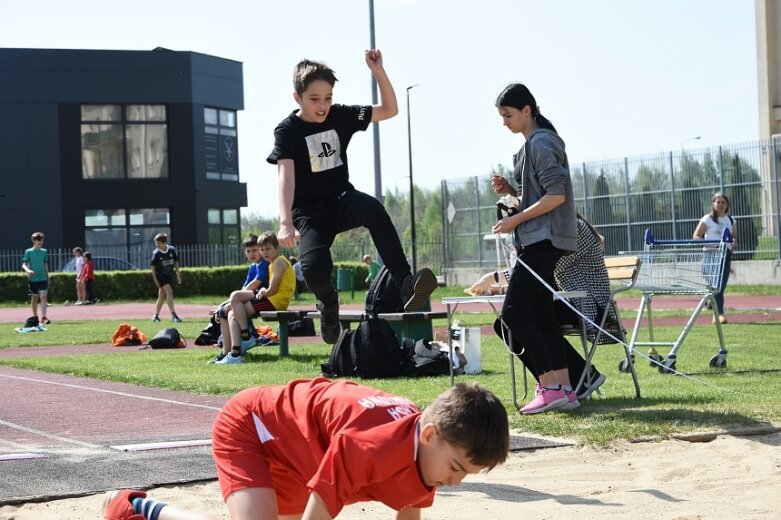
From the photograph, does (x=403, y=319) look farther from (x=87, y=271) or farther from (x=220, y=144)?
(x=220, y=144)

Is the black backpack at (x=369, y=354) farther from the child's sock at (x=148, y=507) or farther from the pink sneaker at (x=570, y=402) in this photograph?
the child's sock at (x=148, y=507)

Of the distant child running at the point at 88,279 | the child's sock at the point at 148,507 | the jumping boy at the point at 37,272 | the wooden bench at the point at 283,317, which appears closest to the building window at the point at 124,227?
the distant child running at the point at 88,279

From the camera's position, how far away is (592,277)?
30.6ft

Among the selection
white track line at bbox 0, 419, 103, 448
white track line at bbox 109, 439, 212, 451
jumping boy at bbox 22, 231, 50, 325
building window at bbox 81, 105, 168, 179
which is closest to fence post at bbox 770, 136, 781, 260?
jumping boy at bbox 22, 231, 50, 325

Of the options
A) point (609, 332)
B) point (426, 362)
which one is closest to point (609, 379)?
point (609, 332)

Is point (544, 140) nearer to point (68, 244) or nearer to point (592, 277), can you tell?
point (592, 277)

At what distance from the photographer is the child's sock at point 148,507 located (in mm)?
4648

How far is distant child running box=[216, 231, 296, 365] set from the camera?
14297mm

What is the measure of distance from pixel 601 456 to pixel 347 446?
362cm

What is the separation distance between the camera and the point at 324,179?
766 centimetres

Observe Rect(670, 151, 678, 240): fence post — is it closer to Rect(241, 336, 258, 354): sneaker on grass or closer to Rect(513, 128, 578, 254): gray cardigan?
Rect(241, 336, 258, 354): sneaker on grass

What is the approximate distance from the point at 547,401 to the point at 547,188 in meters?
1.56

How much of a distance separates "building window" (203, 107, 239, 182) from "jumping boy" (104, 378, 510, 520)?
50017 mm

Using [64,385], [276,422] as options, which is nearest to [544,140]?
[276,422]
